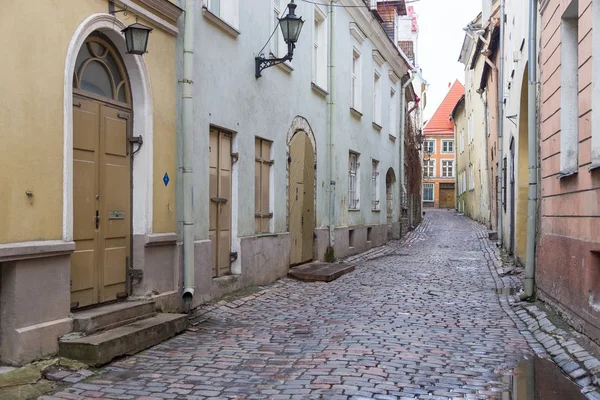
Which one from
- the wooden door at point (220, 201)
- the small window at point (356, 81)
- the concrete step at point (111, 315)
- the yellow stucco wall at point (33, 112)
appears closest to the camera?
the yellow stucco wall at point (33, 112)

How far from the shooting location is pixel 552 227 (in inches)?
334

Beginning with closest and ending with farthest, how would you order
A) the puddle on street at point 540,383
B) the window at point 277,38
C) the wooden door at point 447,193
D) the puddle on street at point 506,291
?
the puddle on street at point 540,383 < the puddle on street at point 506,291 < the window at point 277,38 < the wooden door at point 447,193

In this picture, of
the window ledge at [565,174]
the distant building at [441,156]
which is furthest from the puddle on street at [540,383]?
the distant building at [441,156]

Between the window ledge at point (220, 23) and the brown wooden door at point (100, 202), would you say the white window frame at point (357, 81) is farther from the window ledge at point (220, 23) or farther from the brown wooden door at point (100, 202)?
the brown wooden door at point (100, 202)

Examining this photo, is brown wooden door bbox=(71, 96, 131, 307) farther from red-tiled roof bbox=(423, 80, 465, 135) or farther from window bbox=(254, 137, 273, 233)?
red-tiled roof bbox=(423, 80, 465, 135)

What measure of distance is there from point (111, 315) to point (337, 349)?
2.31 m

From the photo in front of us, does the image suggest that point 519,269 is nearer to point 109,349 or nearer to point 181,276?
point 181,276

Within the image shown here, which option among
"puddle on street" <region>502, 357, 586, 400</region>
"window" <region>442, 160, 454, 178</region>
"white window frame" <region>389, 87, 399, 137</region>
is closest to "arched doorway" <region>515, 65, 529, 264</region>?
"puddle on street" <region>502, 357, 586, 400</region>

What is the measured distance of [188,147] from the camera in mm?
8297


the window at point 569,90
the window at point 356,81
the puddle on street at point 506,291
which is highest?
the window at point 356,81

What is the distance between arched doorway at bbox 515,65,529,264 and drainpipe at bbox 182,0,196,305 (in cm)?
706

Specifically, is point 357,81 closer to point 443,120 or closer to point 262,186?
point 262,186

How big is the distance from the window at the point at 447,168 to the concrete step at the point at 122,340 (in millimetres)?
56701

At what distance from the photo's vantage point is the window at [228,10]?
977cm
